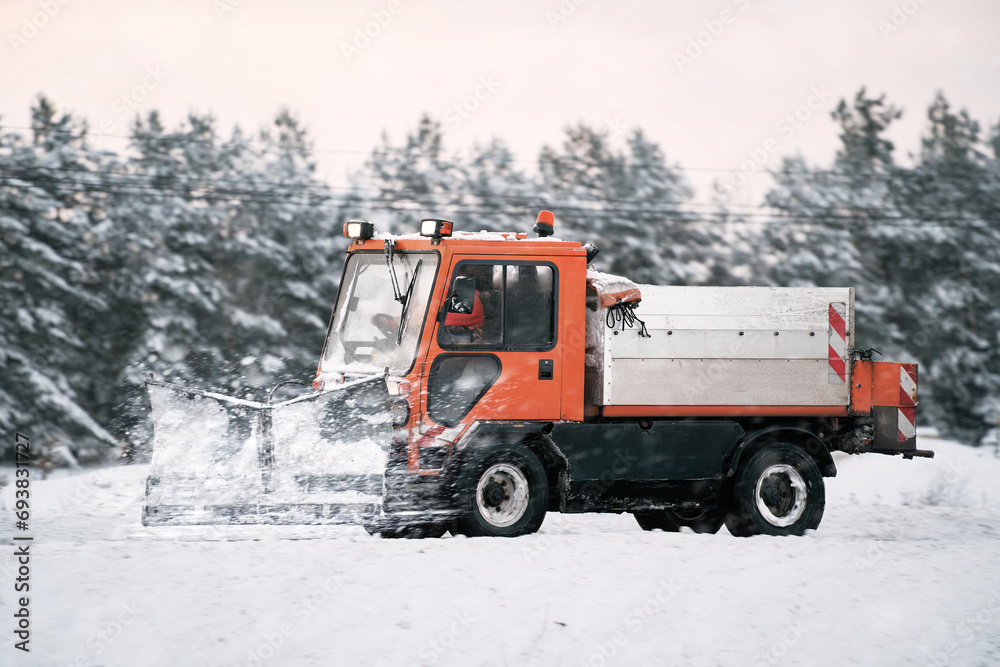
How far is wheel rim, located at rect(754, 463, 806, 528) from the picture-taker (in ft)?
29.7

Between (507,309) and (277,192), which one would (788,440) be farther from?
(277,192)

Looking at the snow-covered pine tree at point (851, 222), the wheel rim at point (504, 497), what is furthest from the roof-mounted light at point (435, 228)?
the snow-covered pine tree at point (851, 222)

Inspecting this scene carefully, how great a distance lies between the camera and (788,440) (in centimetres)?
919

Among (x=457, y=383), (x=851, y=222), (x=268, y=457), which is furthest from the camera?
(x=851, y=222)

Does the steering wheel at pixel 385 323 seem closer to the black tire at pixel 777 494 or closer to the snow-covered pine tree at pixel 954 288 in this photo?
the black tire at pixel 777 494

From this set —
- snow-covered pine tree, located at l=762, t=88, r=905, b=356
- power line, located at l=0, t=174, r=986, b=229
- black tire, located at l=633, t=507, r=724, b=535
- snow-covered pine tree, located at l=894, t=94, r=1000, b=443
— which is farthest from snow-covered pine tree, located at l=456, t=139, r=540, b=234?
black tire, located at l=633, t=507, r=724, b=535

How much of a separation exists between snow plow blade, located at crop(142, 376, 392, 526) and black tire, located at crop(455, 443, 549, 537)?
2.40 ft

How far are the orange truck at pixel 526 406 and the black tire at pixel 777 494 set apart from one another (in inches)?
0.7

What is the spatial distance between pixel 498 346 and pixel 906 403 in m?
3.80

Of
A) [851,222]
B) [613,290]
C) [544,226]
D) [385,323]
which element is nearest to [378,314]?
[385,323]

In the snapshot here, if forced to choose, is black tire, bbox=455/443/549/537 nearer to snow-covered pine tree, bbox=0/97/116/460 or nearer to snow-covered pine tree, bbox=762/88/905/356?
snow-covered pine tree, bbox=0/97/116/460

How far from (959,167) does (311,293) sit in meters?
25.2

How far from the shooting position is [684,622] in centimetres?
602

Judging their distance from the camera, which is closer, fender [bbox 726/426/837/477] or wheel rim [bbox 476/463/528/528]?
wheel rim [bbox 476/463/528/528]
